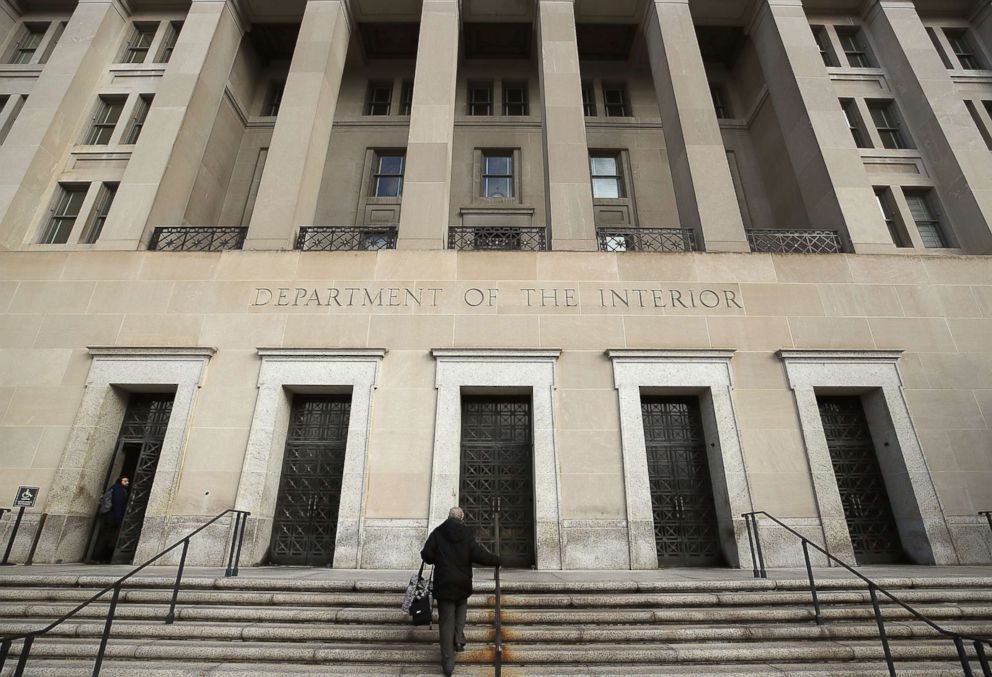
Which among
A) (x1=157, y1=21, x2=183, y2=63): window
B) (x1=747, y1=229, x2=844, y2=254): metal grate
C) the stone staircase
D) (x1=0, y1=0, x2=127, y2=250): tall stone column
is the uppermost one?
(x1=157, y1=21, x2=183, y2=63): window

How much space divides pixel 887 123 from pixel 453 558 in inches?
710

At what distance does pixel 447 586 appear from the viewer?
5.22 metres

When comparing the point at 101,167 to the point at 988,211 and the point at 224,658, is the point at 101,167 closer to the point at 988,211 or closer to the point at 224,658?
the point at 224,658

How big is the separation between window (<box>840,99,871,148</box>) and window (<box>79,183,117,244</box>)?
21012mm

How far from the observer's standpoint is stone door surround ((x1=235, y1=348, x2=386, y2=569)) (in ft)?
31.3

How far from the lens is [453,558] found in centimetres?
535

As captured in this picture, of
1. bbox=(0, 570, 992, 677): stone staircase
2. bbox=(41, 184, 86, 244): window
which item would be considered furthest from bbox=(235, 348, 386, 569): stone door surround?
bbox=(41, 184, 86, 244): window

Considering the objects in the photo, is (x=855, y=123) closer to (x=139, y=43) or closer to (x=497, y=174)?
(x=497, y=174)

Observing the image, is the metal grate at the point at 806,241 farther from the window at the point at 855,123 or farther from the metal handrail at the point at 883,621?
the metal handrail at the point at 883,621

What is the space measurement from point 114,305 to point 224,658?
9265 millimetres

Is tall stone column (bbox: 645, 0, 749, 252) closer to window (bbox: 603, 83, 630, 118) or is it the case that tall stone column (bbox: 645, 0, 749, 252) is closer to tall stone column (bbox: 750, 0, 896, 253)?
tall stone column (bbox: 750, 0, 896, 253)

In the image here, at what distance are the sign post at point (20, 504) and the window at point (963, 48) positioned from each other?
27597mm

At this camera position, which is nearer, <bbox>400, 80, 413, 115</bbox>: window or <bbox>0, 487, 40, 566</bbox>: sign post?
<bbox>0, 487, 40, 566</bbox>: sign post

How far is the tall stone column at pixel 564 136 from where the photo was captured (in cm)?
1216
